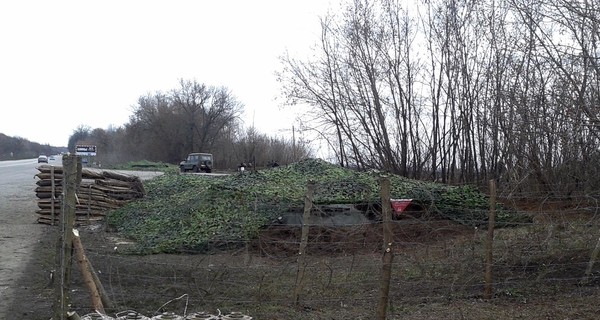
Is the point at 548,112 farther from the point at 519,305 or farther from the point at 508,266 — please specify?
the point at 519,305

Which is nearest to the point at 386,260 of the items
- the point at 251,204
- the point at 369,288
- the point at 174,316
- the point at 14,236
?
the point at 174,316

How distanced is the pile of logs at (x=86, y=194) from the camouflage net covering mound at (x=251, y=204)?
521mm

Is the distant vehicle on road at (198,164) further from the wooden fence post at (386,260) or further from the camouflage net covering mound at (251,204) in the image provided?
the wooden fence post at (386,260)

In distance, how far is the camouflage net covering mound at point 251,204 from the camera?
46.4 feet

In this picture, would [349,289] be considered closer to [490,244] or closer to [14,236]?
[490,244]

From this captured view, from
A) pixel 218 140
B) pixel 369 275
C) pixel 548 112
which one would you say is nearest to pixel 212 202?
pixel 369 275

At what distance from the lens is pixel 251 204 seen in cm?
1584

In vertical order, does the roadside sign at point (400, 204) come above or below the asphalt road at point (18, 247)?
above

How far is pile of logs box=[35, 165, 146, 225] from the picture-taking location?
61.8 feet

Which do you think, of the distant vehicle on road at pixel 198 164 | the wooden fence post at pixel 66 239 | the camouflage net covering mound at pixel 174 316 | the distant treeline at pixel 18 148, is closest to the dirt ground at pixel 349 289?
the camouflage net covering mound at pixel 174 316

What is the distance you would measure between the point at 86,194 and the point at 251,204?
21.5 ft

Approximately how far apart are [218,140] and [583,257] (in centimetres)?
8112

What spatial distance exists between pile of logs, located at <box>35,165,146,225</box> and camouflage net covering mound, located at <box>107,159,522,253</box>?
20.5 inches

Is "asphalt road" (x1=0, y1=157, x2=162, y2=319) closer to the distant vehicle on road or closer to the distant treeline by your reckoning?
the distant vehicle on road
